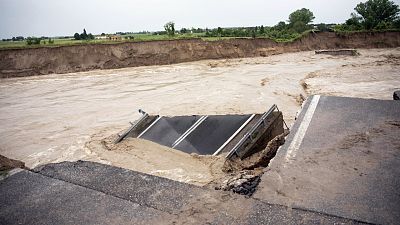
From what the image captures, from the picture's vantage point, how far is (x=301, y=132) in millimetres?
5078

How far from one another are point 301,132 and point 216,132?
2.95 meters

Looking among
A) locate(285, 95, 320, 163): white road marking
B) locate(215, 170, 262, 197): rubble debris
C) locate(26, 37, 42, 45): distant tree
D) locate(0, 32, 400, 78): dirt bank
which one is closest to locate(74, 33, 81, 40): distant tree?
locate(26, 37, 42, 45): distant tree

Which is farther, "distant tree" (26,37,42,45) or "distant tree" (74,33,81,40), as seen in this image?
"distant tree" (74,33,81,40)

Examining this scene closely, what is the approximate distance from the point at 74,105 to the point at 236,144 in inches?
496

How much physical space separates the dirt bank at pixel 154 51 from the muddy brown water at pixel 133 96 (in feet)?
7.90

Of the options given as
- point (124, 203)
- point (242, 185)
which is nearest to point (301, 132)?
point (242, 185)

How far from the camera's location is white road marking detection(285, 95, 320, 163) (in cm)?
431

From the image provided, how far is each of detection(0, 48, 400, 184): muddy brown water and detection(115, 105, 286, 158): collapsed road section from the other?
4.62ft

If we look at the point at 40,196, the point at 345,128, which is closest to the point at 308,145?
the point at 345,128

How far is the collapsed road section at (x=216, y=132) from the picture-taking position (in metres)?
6.80

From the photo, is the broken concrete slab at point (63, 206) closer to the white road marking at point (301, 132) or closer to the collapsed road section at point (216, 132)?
the white road marking at point (301, 132)

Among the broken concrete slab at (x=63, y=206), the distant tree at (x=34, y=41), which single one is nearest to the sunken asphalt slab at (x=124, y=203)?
the broken concrete slab at (x=63, y=206)

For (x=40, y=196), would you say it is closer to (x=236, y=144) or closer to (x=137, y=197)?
(x=137, y=197)

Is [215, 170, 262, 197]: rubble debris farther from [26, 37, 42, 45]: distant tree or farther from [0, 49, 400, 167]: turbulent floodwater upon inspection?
[26, 37, 42, 45]: distant tree
